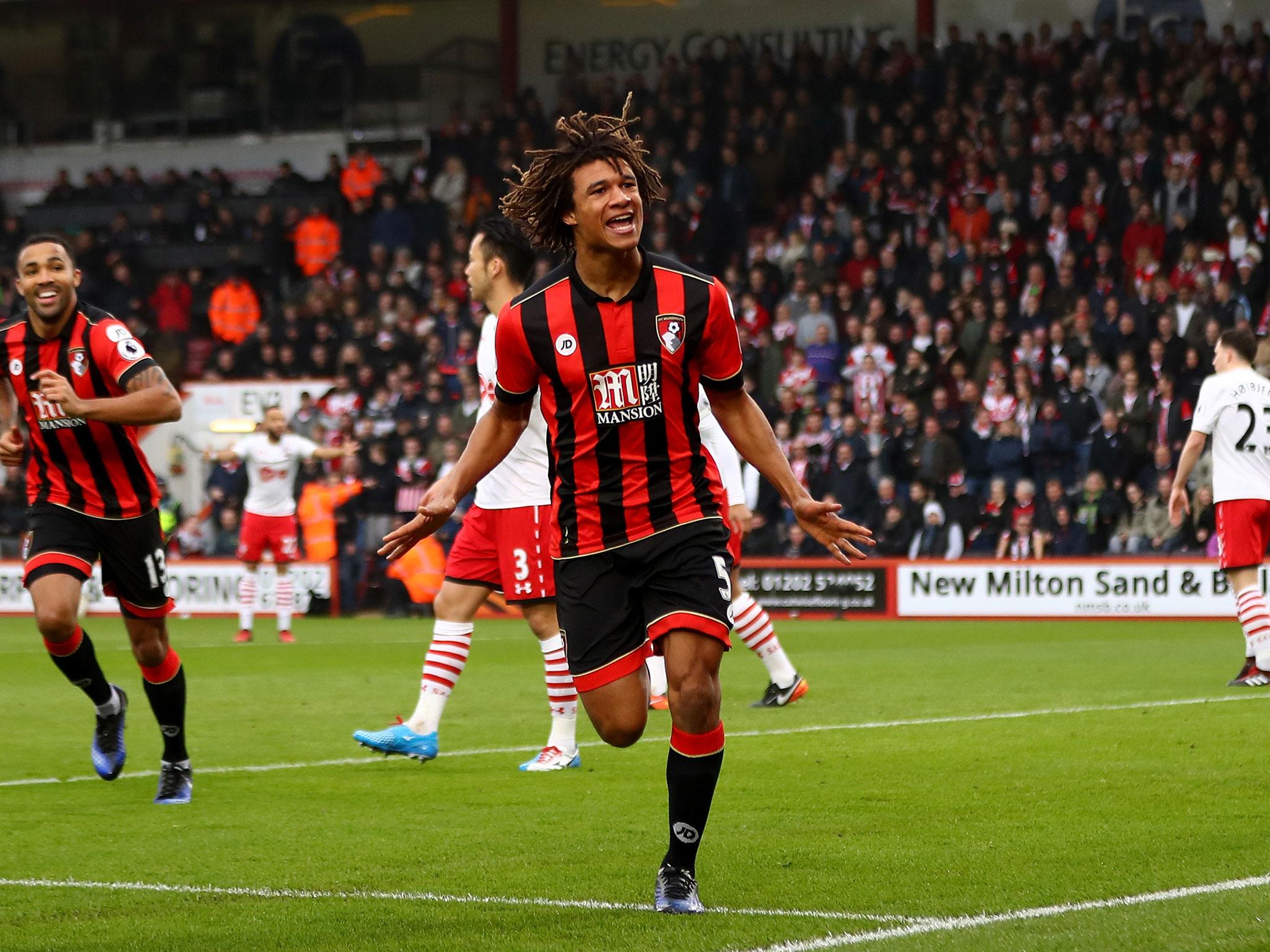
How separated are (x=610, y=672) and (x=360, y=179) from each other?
25.7m

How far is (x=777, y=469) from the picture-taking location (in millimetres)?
5879

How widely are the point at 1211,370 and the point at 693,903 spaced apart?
1707 centimetres

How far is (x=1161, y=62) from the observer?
25734mm

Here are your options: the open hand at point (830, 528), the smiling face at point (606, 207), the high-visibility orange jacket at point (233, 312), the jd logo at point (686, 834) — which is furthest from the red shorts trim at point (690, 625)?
the high-visibility orange jacket at point (233, 312)

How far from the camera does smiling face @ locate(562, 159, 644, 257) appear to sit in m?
5.80

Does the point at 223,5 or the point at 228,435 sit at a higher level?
the point at 223,5

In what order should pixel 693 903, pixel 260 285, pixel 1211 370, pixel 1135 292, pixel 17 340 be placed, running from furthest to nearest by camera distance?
pixel 260 285 → pixel 1135 292 → pixel 1211 370 → pixel 17 340 → pixel 693 903

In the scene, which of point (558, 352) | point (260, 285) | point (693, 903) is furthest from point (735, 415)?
point (260, 285)

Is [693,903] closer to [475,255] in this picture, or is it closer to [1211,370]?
[475,255]

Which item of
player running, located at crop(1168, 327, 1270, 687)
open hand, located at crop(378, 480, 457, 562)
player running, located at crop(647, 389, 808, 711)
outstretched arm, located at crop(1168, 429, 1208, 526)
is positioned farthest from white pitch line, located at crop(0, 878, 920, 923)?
player running, located at crop(1168, 327, 1270, 687)

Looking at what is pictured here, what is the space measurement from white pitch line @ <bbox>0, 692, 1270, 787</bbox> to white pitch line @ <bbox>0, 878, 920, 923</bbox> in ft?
8.56

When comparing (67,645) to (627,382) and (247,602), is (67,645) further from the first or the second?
(247,602)

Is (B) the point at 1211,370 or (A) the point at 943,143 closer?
(B) the point at 1211,370

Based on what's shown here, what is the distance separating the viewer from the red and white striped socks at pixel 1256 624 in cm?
1198
